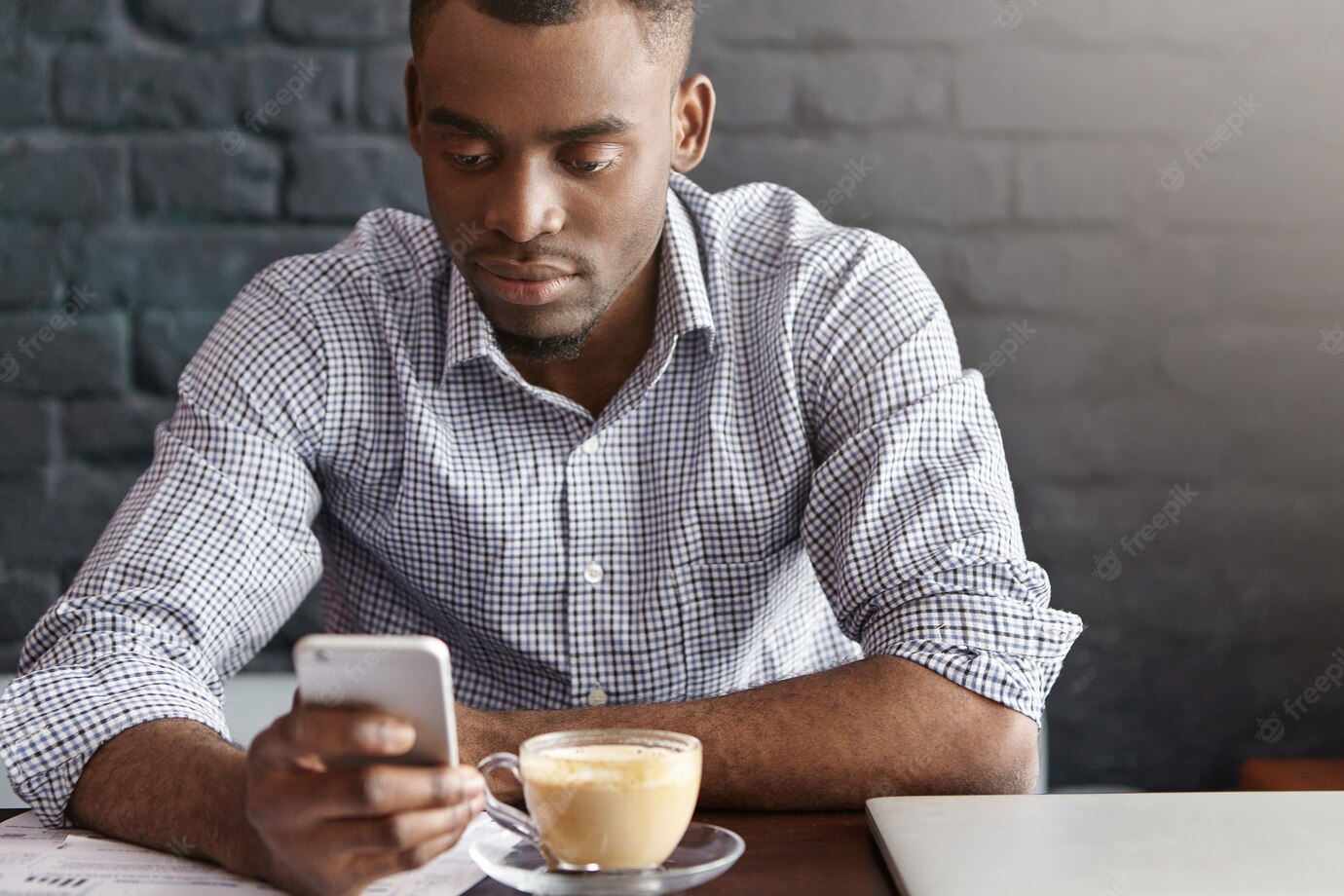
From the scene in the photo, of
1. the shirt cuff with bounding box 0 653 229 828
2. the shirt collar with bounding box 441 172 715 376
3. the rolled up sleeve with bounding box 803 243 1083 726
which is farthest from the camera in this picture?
the shirt collar with bounding box 441 172 715 376

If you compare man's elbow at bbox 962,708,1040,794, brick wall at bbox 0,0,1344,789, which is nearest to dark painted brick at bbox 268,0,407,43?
brick wall at bbox 0,0,1344,789

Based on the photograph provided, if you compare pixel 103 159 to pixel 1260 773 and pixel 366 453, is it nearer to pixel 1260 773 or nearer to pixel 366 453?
pixel 366 453

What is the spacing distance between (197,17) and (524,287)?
2.93 ft

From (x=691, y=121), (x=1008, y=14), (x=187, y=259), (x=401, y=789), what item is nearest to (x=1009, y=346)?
(x=1008, y=14)

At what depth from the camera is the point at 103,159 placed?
5.78 ft

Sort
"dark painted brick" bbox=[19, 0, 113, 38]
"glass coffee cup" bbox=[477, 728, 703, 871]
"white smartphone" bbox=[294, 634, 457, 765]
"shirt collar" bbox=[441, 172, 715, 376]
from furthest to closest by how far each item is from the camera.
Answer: "dark painted brick" bbox=[19, 0, 113, 38], "shirt collar" bbox=[441, 172, 715, 376], "glass coffee cup" bbox=[477, 728, 703, 871], "white smartphone" bbox=[294, 634, 457, 765]

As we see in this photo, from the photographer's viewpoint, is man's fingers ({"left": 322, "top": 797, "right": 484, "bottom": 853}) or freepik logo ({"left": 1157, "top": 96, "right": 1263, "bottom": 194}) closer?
man's fingers ({"left": 322, "top": 797, "right": 484, "bottom": 853})

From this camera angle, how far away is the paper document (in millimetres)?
730

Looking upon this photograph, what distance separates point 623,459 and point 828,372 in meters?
Result: 0.22

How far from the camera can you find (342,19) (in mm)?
1759

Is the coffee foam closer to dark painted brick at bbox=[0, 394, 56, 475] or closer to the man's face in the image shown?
the man's face

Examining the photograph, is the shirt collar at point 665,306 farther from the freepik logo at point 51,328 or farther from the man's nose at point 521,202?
the freepik logo at point 51,328

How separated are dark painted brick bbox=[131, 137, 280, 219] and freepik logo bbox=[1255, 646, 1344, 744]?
1.58 meters

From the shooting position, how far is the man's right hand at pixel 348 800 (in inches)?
25.6
